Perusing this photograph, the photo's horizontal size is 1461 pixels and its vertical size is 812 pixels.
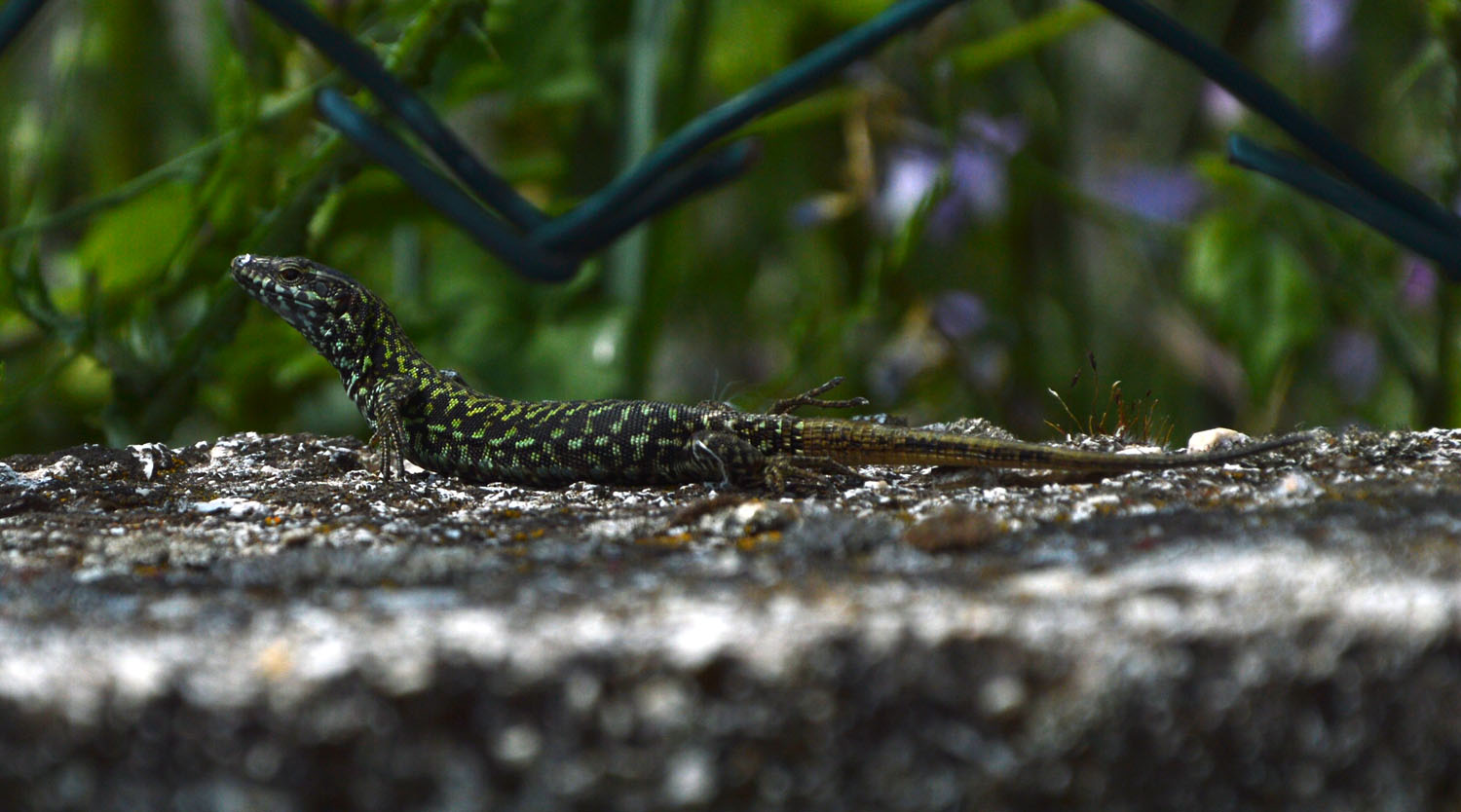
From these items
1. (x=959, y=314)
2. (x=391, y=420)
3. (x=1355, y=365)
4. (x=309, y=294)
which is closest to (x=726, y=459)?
(x=391, y=420)

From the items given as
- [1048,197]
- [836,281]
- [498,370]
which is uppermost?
[1048,197]

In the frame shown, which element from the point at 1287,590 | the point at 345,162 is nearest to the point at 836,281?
the point at 345,162

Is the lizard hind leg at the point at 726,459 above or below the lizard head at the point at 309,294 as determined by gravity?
below

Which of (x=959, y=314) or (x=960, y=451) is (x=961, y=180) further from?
(x=960, y=451)

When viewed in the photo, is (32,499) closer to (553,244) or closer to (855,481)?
(553,244)

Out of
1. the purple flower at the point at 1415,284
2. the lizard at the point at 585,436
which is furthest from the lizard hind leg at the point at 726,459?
the purple flower at the point at 1415,284

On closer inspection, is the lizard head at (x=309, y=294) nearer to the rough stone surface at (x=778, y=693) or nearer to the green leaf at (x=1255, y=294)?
the rough stone surface at (x=778, y=693)

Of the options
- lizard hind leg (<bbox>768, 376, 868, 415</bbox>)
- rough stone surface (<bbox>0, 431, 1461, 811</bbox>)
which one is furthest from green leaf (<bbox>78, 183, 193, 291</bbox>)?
rough stone surface (<bbox>0, 431, 1461, 811</bbox>)

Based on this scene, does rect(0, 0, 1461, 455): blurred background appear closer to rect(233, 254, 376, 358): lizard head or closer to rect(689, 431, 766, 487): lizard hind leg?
rect(233, 254, 376, 358): lizard head
